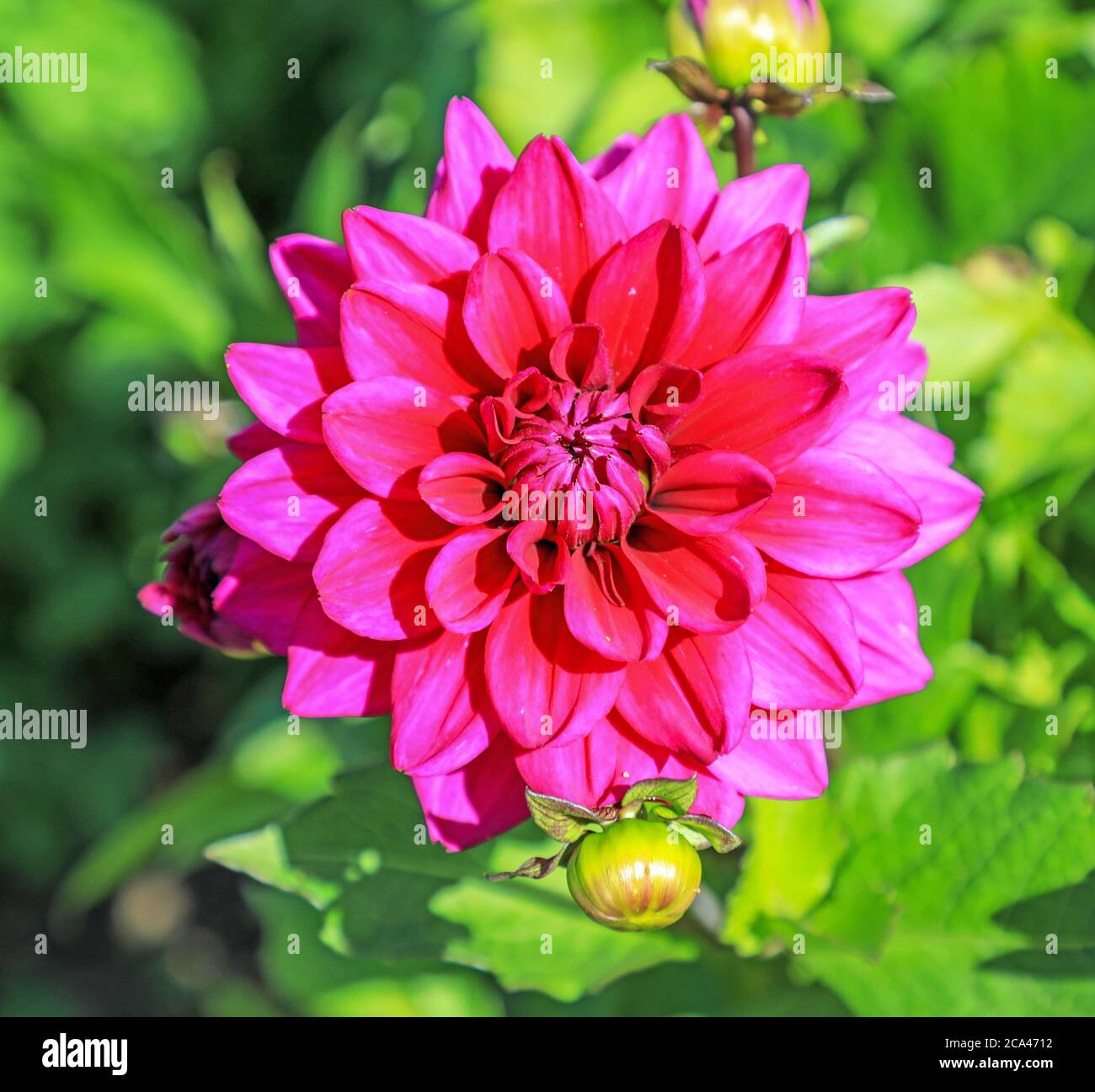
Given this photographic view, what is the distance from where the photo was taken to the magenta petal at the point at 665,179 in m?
1.24

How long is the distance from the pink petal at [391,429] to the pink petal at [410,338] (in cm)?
3

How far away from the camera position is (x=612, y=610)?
1.14 meters

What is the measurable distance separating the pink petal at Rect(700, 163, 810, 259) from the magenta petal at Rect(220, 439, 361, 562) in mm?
476

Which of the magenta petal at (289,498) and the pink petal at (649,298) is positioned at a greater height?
the pink petal at (649,298)

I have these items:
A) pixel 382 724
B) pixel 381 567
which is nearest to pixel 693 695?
pixel 381 567

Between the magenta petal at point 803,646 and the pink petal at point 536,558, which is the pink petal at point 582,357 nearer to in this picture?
the pink petal at point 536,558

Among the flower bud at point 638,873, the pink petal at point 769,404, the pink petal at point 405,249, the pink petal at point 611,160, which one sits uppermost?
the pink petal at point 611,160
